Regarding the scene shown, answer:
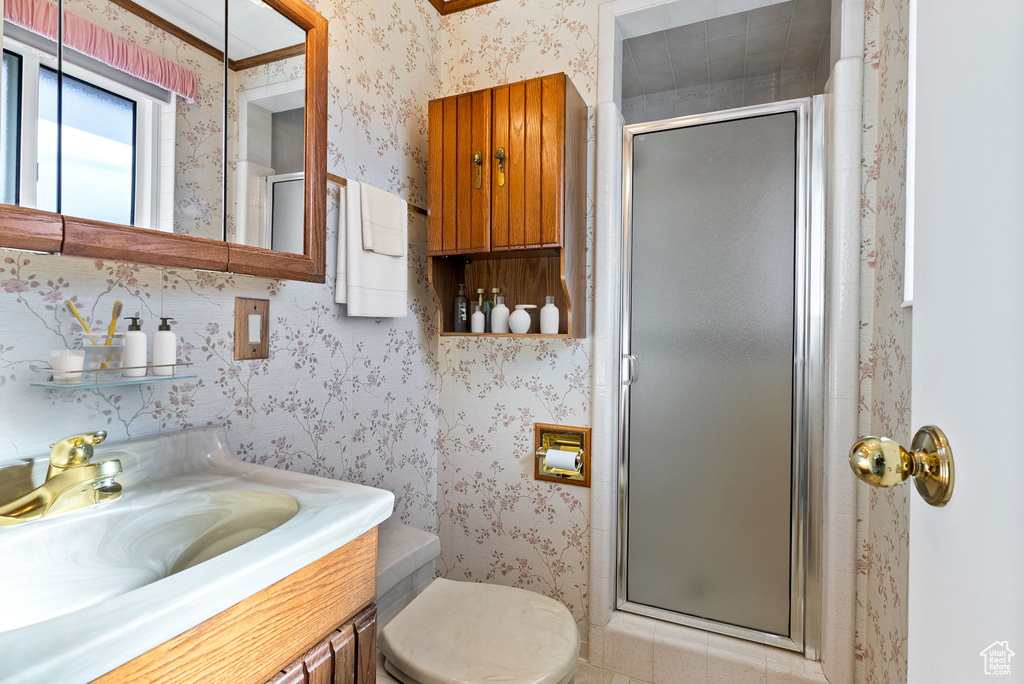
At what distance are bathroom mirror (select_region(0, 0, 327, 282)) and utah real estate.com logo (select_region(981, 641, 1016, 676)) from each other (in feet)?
3.73

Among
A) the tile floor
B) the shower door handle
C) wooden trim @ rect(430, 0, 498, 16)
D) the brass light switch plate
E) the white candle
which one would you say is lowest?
the tile floor

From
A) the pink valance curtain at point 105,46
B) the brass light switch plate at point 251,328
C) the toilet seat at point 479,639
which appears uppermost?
the pink valance curtain at point 105,46

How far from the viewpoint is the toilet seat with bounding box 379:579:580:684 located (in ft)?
3.55

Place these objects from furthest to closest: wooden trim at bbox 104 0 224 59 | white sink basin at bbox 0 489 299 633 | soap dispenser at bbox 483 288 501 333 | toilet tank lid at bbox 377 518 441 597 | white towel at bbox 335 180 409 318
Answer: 1. soap dispenser at bbox 483 288 501 333
2. white towel at bbox 335 180 409 318
3. toilet tank lid at bbox 377 518 441 597
4. wooden trim at bbox 104 0 224 59
5. white sink basin at bbox 0 489 299 633

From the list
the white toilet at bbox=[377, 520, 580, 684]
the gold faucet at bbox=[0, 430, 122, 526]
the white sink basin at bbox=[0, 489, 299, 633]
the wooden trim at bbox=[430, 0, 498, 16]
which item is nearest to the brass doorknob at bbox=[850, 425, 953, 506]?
the white sink basin at bbox=[0, 489, 299, 633]

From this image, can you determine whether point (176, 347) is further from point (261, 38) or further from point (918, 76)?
point (918, 76)

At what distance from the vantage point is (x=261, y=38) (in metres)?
1.12

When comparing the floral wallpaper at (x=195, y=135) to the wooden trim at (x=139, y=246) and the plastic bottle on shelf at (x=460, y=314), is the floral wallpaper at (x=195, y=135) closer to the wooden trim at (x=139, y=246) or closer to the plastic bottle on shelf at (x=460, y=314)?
the wooden trim at (x=139, y=246)

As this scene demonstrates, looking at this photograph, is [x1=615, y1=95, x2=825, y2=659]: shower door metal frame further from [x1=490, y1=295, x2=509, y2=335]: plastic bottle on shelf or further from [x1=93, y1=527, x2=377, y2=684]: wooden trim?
[x1=93, y1=527, x2=377, y2=684]: wooden trim

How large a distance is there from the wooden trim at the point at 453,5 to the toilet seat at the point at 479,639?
2.07 metres

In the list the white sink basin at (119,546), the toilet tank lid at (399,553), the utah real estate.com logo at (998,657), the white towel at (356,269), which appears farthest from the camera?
the white towel at (356,269)

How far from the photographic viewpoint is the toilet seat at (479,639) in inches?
42.6

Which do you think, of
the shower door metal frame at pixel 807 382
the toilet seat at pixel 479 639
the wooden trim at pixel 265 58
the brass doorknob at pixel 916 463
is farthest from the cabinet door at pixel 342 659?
the shower door metal frame at pixel 807 382

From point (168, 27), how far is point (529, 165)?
0.96 meters
